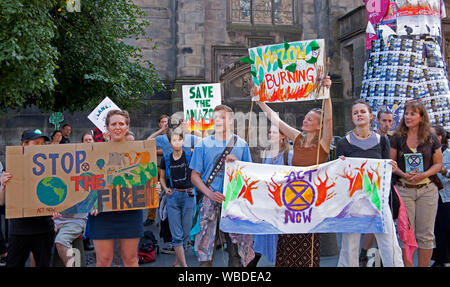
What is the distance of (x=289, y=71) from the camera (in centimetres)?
493

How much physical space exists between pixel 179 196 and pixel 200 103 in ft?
8.81

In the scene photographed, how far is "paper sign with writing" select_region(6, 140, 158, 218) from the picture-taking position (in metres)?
4.25

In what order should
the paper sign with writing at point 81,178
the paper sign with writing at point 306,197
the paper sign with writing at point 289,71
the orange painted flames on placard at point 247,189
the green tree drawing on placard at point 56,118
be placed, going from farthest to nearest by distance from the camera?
the green tree drawing on placard at point 56,118 < the paper sign with writing at point 289,71 < the orange painted flames on placard at point 247,189 < the paper sign with writing at point 306,197 < the paper sign with writing at point 81,178

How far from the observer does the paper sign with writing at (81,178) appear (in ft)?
13.9

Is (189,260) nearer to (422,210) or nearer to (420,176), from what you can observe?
(422,210)

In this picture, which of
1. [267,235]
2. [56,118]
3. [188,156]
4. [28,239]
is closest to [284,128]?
[267,235]

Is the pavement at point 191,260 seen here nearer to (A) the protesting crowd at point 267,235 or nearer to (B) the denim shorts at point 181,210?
(B) the denim shorts at point 181,210

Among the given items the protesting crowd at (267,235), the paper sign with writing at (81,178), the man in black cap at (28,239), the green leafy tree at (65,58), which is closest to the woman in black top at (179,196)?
the protesting crowd at (267,235)

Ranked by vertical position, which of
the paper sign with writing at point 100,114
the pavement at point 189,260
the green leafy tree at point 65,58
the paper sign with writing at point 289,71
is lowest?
the pavement at point 189,260

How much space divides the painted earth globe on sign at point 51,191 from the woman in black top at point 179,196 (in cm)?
169
